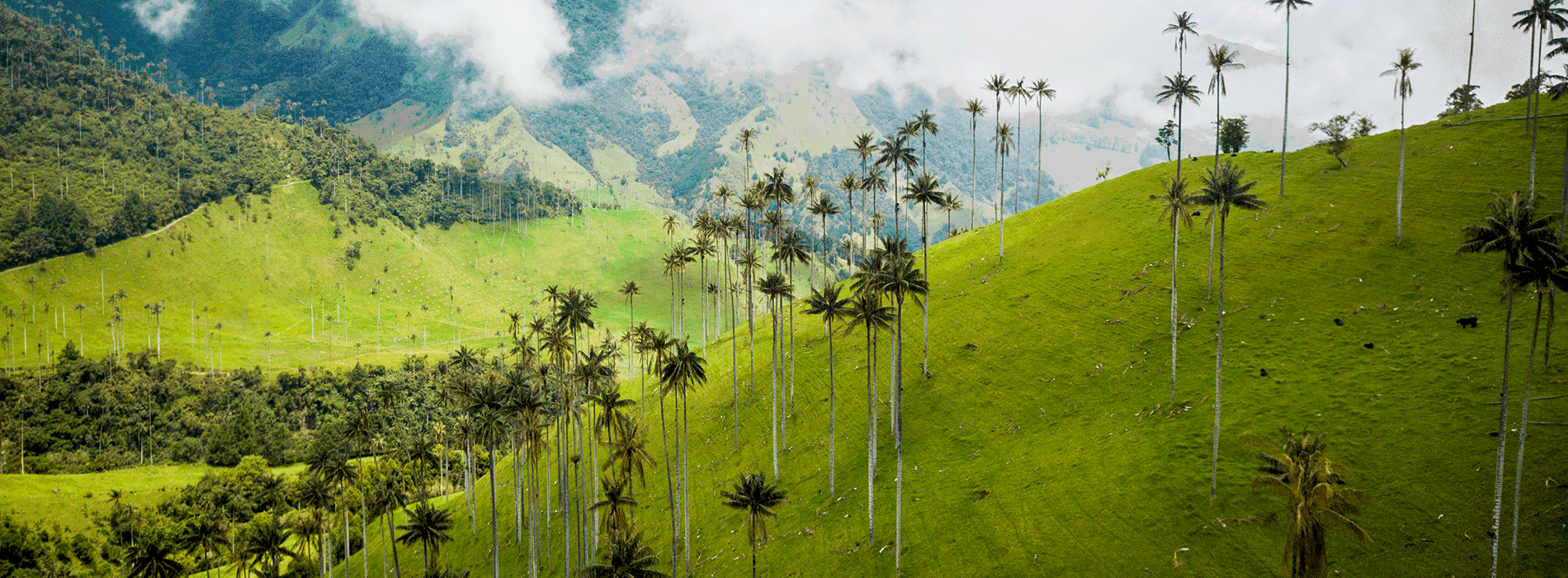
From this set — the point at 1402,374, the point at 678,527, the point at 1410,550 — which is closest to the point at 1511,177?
the point at 1402,374

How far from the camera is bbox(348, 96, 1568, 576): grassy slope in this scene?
4141 cm

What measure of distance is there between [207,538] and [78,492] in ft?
224

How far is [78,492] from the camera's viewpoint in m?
124

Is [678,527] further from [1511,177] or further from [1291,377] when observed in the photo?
[1511,177]

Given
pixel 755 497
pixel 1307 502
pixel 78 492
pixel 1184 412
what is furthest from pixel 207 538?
pixel 1307 502

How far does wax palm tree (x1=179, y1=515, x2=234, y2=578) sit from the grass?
686 inches

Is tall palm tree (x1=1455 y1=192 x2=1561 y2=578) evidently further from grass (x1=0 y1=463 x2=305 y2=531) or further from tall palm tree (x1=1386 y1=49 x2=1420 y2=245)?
grass (x1=0 y1=463 x2=305 y2=531)

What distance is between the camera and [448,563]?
81.6 meters

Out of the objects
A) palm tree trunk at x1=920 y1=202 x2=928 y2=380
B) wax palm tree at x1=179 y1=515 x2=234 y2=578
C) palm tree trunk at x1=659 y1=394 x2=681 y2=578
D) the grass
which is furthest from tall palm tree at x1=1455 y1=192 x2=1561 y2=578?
the grass

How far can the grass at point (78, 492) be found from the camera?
115312mm

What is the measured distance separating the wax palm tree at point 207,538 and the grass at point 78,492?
57.2ft

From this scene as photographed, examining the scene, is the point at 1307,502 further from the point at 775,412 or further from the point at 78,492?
the point at 78,492

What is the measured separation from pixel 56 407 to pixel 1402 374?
24177 centimetres

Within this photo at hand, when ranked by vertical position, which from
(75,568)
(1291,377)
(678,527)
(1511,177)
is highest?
(1511,177)
